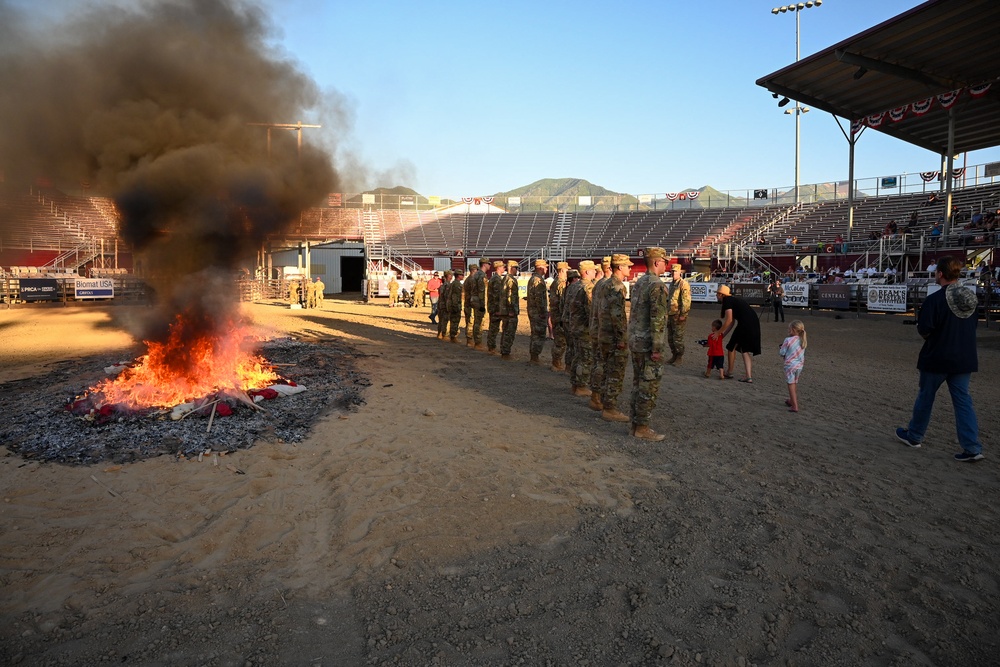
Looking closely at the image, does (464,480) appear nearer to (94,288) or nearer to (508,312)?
(508,312)

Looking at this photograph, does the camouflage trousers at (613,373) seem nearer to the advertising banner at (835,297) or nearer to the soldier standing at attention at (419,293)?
the advertising banner at (835,297)

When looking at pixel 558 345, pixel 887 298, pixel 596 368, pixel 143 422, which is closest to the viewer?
pixel 143 422

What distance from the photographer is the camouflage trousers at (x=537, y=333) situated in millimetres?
11523

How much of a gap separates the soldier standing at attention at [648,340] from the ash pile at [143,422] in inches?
146

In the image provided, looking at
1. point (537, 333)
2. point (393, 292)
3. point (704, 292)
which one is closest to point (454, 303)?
point (537, 333)

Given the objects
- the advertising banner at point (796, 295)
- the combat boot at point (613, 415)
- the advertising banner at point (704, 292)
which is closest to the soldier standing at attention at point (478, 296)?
the combat boot at point (613, 415)

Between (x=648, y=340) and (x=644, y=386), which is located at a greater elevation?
(x=648, y=340)

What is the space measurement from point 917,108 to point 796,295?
10557mm

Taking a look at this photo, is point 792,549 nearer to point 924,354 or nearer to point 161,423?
point 924,354

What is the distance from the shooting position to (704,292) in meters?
30.5

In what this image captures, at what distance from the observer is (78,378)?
356 inches

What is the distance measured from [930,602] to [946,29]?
25.9 m

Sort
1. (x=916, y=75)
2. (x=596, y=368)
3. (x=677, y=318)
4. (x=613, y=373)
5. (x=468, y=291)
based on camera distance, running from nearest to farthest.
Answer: (x=613, y=373), (x=596, y=368), (x=677, y=318), (x=468, y=291), (x=916, y=75)

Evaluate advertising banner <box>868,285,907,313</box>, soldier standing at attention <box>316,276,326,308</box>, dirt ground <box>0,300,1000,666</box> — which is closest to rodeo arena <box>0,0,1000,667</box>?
dirt ground <box>0,300,1000,666</box>
